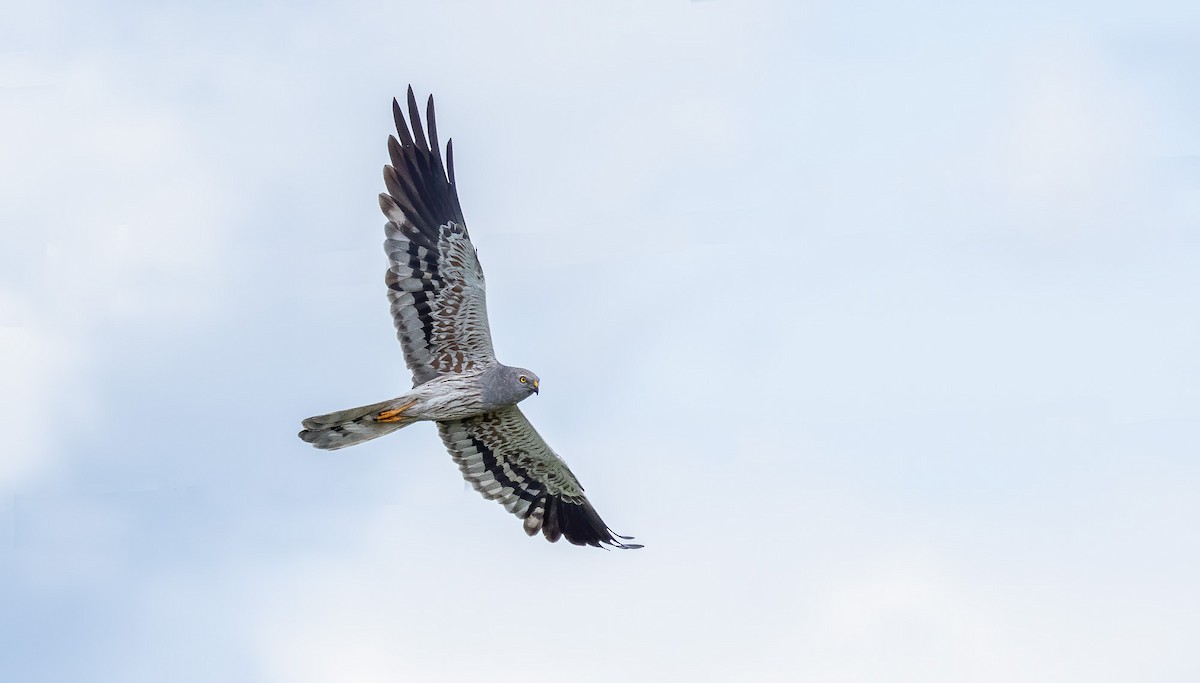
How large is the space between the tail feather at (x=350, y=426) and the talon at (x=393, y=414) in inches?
0.9

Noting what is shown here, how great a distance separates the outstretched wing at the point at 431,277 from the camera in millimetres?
22062

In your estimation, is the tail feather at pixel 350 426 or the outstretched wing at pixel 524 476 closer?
the tail feather at pixel 350 426

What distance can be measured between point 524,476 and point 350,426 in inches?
137

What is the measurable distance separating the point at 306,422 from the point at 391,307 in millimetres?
2139

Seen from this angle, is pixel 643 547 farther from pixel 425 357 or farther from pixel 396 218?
pixel 396 218

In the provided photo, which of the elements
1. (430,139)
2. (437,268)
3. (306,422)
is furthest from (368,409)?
(430,139)

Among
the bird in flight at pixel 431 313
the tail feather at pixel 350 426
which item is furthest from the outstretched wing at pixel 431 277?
the tail feather at pixel 350 426

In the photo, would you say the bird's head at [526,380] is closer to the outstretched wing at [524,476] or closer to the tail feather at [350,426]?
the outstretched wing at [524,476]

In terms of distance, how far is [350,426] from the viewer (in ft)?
71.5

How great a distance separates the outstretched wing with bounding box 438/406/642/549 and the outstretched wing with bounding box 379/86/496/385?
132 cm

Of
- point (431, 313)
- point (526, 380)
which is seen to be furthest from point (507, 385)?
point (431, 313)

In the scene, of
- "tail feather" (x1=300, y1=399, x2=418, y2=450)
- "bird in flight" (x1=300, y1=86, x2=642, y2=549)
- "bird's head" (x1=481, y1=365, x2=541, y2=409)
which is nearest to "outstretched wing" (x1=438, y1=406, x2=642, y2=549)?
"bird in flight" (x1=300, y1=86, x2=642, y2=549)

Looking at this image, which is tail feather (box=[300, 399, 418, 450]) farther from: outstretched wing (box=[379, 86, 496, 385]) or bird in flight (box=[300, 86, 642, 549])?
outstretched wing (box=[379, 86, 496, 385])

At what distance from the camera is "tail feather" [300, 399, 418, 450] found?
21.5m
